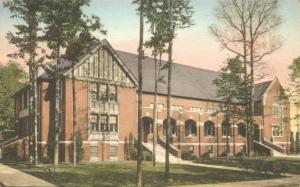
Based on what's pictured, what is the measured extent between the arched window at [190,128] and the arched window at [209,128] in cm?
226

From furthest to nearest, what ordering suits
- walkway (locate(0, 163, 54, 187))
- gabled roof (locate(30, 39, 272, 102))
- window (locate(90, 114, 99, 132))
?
1. gabled roof (locate(30, 39, 272, 102))
2. window (locate(90, 114, 99, 132))
3. walkway (locate(0, 163, 54, 187))

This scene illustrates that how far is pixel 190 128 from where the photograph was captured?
52.7 meters

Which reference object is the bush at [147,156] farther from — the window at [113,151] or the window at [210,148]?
the window at [210,148]

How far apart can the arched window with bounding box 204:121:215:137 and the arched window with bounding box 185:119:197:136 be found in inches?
89.2

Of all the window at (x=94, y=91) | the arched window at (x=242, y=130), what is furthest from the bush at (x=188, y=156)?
the arched window at (x=242, y=130)

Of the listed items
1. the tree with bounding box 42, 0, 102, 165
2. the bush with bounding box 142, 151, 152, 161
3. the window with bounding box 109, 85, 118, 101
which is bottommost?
the bush with bounding box 142, 151, 152, 161

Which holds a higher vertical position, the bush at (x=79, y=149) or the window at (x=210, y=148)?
the bush at (x=79, y=149)

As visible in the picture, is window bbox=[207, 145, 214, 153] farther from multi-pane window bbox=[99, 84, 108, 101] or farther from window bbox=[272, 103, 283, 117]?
multi-pane window bbox=[99, 84, 108, 101]

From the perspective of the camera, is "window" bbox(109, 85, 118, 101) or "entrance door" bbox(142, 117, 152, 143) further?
"entrance door" bbox(142, 117, 152, 143)

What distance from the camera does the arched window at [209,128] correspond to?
54719 millimetres

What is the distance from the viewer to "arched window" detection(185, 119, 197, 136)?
52.3 m

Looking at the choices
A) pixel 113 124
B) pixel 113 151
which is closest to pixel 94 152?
pixel 113 151

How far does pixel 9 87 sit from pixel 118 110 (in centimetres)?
5067

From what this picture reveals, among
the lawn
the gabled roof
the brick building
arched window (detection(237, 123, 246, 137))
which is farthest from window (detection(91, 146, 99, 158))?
arched window (detection(237, 123, 246, 137))
